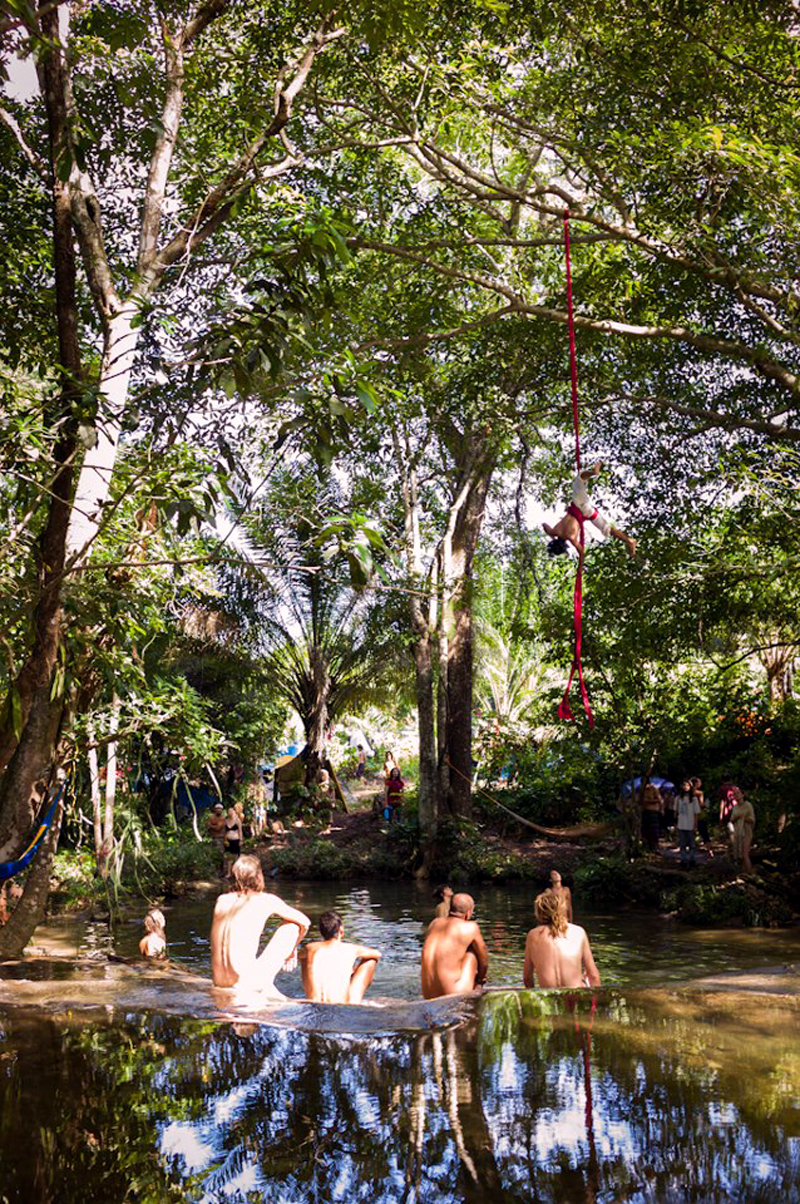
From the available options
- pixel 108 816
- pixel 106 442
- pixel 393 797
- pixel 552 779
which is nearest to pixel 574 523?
pixel 106 442

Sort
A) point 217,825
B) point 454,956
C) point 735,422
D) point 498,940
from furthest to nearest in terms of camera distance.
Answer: point 217,825
point 498,940
point 735,422
point 454,956

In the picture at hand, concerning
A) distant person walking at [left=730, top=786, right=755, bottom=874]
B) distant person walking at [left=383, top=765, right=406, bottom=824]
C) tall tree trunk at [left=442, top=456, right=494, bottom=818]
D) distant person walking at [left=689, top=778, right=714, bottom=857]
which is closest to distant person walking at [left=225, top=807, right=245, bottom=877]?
tall tree trunk at [left=442, top=456, right=494, bottom=818]

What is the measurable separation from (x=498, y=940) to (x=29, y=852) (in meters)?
8.76

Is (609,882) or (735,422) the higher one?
(735,422)

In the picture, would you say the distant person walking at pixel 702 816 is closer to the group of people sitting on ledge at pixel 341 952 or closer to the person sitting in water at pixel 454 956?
the group of people sitting on ledge at pixel 341 952

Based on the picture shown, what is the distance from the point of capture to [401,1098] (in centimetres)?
430

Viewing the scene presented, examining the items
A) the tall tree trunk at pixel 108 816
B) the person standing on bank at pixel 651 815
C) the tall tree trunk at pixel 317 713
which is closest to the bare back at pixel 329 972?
the tall tree trunk at pixel 108 816

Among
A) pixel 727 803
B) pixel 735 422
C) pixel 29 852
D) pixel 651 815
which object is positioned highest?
pixel 735 422

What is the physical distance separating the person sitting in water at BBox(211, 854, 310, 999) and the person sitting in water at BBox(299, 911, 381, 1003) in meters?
0.18

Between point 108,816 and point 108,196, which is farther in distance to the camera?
point 108,816

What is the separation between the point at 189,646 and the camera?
2538 centimetres

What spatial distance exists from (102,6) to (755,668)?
934 inches

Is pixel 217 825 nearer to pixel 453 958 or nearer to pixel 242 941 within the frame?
pixel 453 958

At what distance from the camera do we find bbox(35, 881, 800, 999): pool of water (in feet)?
40.9
